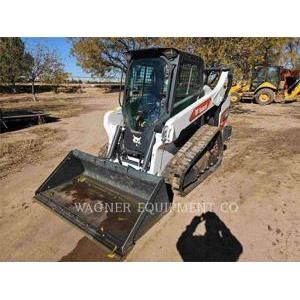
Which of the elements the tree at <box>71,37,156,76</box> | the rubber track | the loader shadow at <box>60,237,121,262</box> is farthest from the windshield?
the tree at <box>71,37,156,76</box>

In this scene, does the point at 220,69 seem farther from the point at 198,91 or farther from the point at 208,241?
the point at 208,241

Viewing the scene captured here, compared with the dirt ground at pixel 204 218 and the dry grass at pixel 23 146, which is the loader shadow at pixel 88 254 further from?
the dry grass at pixel 23 146

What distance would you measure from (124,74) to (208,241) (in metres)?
3.47

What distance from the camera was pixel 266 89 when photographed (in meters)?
17.0

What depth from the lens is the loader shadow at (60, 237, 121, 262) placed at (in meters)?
3.31

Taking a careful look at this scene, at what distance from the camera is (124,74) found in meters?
5.25

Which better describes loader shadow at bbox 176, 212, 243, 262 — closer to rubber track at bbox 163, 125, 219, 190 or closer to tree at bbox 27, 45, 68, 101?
rubber track at bbox 163, 125, 219, 190

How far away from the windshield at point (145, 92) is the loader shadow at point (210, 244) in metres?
1.90

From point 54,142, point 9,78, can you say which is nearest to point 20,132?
point 54,142

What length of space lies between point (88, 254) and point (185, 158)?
7.36 feet

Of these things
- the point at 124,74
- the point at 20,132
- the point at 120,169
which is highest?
the point at 124,74

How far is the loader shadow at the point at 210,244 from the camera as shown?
3.35 meters

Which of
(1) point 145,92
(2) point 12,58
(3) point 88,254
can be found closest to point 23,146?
(1) point 145,92

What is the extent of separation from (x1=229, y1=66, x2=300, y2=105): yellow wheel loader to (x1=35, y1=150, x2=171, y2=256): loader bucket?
14.4 m
